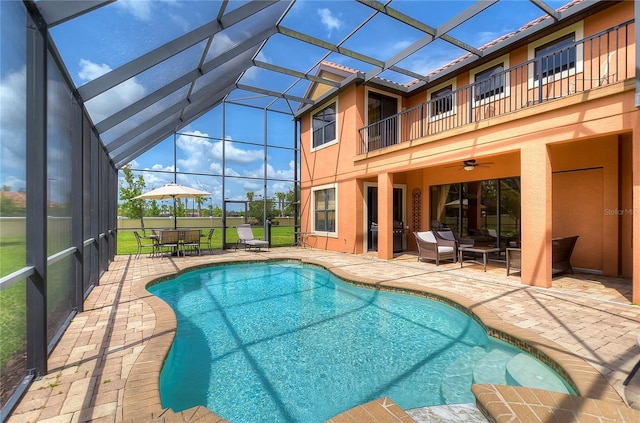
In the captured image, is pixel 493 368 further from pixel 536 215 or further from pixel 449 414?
pixel 536 215

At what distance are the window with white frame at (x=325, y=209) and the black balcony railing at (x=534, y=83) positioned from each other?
244cm

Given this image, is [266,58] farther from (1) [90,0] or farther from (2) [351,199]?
(1) [90,0]

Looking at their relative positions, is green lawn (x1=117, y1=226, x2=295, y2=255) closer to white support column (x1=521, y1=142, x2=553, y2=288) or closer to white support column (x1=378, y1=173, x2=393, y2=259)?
white support column (x1=378, y1=173, x2=393, y2=259)

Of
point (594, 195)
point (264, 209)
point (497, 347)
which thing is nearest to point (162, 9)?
point (497, 347)

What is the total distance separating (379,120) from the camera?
38.9 ft

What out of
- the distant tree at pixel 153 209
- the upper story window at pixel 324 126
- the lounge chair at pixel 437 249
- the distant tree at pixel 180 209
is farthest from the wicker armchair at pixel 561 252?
the distant tree at pixel 153 209

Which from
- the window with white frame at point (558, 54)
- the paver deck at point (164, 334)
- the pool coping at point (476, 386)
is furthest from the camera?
the window with white frame at point (558, 54)

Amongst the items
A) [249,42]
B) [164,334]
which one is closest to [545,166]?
[249,42]

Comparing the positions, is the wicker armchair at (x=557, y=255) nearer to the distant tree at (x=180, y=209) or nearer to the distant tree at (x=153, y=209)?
the distant tree at (x=180, y=209)

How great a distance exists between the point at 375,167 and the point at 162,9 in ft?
25.4

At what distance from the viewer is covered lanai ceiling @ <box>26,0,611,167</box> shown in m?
3.68

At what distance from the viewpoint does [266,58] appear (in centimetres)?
958

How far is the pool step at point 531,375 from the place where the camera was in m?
3.02

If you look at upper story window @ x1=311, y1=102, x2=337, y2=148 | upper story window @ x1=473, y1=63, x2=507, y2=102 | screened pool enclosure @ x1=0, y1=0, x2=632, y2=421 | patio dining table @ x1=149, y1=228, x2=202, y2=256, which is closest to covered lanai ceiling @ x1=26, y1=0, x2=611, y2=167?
screened pool enclosure @ x1=0, y1=0, x2=632, y2=421
